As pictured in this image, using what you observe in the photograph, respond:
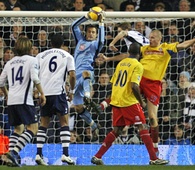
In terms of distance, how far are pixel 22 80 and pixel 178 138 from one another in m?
4.37

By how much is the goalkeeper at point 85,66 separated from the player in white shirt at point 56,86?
128cm

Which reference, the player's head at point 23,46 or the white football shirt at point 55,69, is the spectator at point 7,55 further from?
the player's head at point 23,46

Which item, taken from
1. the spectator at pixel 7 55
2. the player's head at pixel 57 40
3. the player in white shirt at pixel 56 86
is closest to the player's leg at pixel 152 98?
the player in white shirt at pixel 56 86

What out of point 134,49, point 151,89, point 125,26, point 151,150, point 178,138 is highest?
point 125,26

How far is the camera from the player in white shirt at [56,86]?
13.4 metres

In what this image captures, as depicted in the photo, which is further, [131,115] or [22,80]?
[131,115]

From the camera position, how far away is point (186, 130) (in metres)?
16.2

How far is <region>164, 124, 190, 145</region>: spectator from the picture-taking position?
52.1 ft

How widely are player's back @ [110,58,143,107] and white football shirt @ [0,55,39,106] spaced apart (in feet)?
4.41

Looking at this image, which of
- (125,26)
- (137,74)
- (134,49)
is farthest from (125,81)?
(125,26)

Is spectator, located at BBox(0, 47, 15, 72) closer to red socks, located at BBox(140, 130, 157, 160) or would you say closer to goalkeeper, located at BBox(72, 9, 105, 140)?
goalkeeper, located at BBox(72, 9, 105, 140)

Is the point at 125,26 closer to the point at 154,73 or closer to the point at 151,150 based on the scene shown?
the point at 154,73

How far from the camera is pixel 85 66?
14.9 m

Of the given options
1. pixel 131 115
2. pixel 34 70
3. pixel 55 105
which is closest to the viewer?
pixel 34 70
